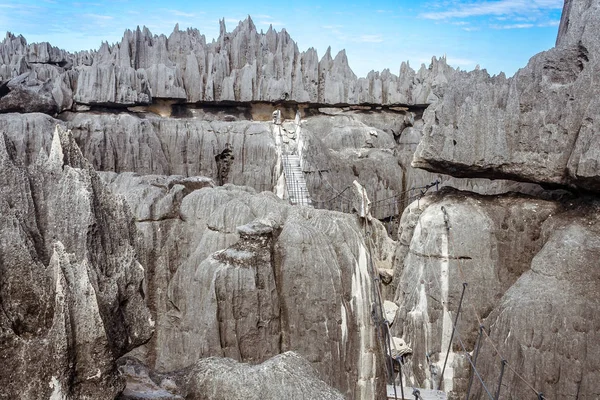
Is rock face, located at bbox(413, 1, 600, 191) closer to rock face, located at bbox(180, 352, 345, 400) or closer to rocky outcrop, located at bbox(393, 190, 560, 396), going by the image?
rocky outcrop, located at bbox(393, 190, 560, 396)

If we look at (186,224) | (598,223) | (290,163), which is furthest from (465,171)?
(290,163)

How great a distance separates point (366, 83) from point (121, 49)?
9.14 m

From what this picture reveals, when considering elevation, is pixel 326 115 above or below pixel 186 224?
above

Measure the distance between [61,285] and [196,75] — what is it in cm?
1729

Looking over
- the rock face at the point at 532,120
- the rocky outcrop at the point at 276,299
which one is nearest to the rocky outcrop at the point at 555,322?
the rock face at the point at 532,120

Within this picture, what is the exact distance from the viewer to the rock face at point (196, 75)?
16469 millimetres

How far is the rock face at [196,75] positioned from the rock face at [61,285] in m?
14.0

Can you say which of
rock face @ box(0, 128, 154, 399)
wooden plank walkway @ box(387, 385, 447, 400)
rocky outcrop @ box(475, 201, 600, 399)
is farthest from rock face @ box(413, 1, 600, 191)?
rock face @ box(0, 128, 154, 399)

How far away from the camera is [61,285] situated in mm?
2510

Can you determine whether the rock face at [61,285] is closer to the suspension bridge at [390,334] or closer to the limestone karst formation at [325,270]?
the limestone karst formation at [325,270]

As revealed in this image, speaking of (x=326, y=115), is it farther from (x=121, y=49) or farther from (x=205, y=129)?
(x=121, y=49)

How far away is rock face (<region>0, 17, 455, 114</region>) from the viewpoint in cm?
1647

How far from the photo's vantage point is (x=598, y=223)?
23.5ft

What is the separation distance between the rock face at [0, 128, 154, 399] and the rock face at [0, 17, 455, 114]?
1401 cm
